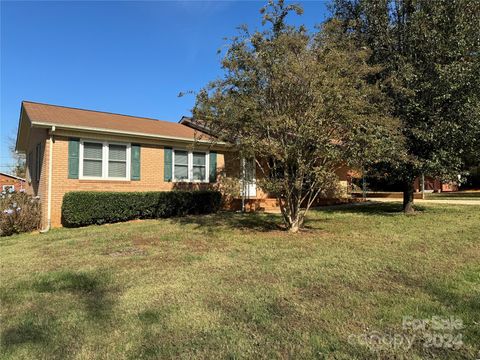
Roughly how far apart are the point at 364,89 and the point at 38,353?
8.06m

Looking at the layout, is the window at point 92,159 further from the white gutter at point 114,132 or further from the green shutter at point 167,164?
the green shutter at point 167,164

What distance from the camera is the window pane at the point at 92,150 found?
12073 mm

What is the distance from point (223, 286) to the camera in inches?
190

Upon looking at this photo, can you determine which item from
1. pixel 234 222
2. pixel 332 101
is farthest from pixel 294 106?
pixel 234 222

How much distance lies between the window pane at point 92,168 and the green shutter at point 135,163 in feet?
3.59

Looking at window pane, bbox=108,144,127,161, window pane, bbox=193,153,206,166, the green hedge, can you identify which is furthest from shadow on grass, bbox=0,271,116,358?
window pane, bbox=193,153,206,166

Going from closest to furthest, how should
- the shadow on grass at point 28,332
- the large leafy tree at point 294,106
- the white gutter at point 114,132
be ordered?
the shadow on grass at point 28,332 → the large leafy tree at point 294,106 → the white gutter at point 114,132

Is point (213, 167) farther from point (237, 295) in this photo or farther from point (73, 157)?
→ point (237, 295)

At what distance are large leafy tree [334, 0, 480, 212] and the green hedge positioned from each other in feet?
22.5

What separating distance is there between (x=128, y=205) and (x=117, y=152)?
7.06ft

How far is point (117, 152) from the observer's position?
12.7 m

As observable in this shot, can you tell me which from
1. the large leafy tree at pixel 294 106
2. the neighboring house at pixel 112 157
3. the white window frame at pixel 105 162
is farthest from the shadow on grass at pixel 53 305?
the white window frame at pixel 105 162

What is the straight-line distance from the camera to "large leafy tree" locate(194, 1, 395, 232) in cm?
780

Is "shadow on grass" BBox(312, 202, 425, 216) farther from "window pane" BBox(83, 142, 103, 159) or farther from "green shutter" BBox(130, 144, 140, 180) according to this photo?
"window pane" BBox(83, 142, 103, 159)
